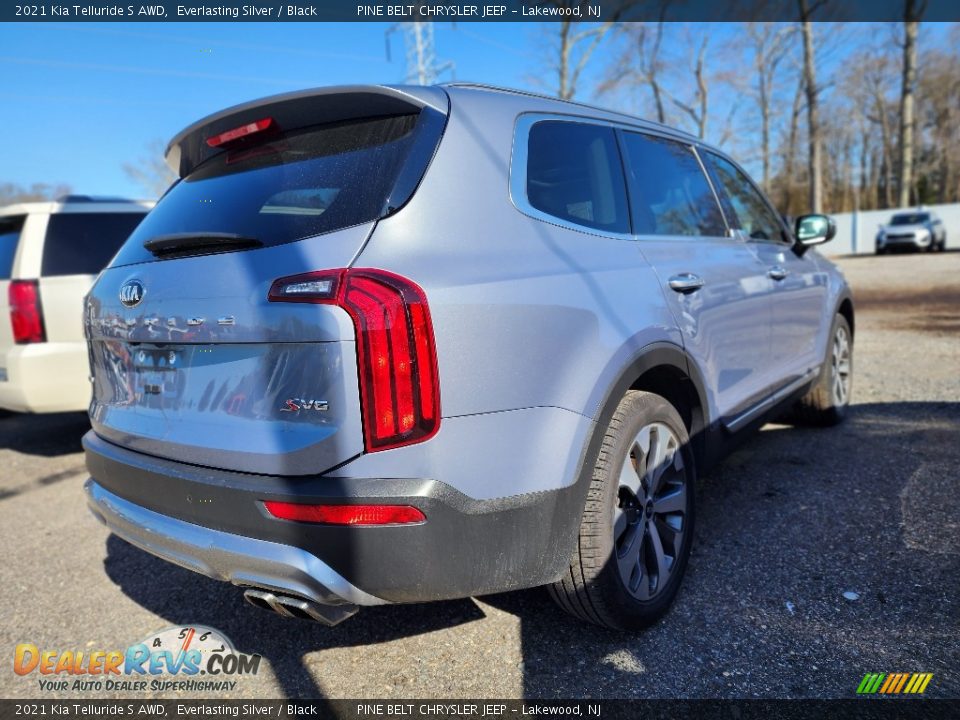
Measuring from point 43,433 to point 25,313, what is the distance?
6.12 feet

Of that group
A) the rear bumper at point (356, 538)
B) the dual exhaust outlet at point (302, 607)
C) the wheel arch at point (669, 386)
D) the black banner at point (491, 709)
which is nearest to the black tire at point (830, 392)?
the wheel arch at point (669, 386)

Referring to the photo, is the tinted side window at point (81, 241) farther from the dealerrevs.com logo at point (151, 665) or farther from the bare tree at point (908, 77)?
the bare tree at point (908, 77)

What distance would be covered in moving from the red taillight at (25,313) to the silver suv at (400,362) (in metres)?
2.65

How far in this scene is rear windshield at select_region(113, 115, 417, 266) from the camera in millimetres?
1844

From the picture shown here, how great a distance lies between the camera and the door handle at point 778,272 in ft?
11.5

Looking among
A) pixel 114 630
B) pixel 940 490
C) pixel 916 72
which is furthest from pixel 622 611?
pixel 916 72

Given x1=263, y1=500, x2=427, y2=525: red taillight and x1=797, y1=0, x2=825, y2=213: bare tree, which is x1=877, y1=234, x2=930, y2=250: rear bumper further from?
x1=263, y1=500, x2=427, y2=525: red taillight

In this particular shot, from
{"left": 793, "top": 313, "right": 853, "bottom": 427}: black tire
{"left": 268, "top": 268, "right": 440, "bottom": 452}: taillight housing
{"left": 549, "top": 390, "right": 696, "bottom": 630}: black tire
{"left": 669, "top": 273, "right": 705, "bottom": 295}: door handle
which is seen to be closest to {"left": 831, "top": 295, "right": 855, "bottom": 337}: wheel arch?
{"left": 793, "top": 313, "right": 853, "bottom": 427}: black tire

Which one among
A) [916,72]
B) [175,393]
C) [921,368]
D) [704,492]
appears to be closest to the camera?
[175,393]

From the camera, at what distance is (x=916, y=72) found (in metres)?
29.6

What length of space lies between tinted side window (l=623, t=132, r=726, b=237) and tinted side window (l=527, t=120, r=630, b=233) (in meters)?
0.11

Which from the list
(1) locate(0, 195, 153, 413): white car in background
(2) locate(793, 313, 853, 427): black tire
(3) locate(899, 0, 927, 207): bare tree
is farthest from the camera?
(3) locate(899, 0, 927, 207): bare tree

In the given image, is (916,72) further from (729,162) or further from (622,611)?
(622,611)

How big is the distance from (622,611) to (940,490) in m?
2.27
